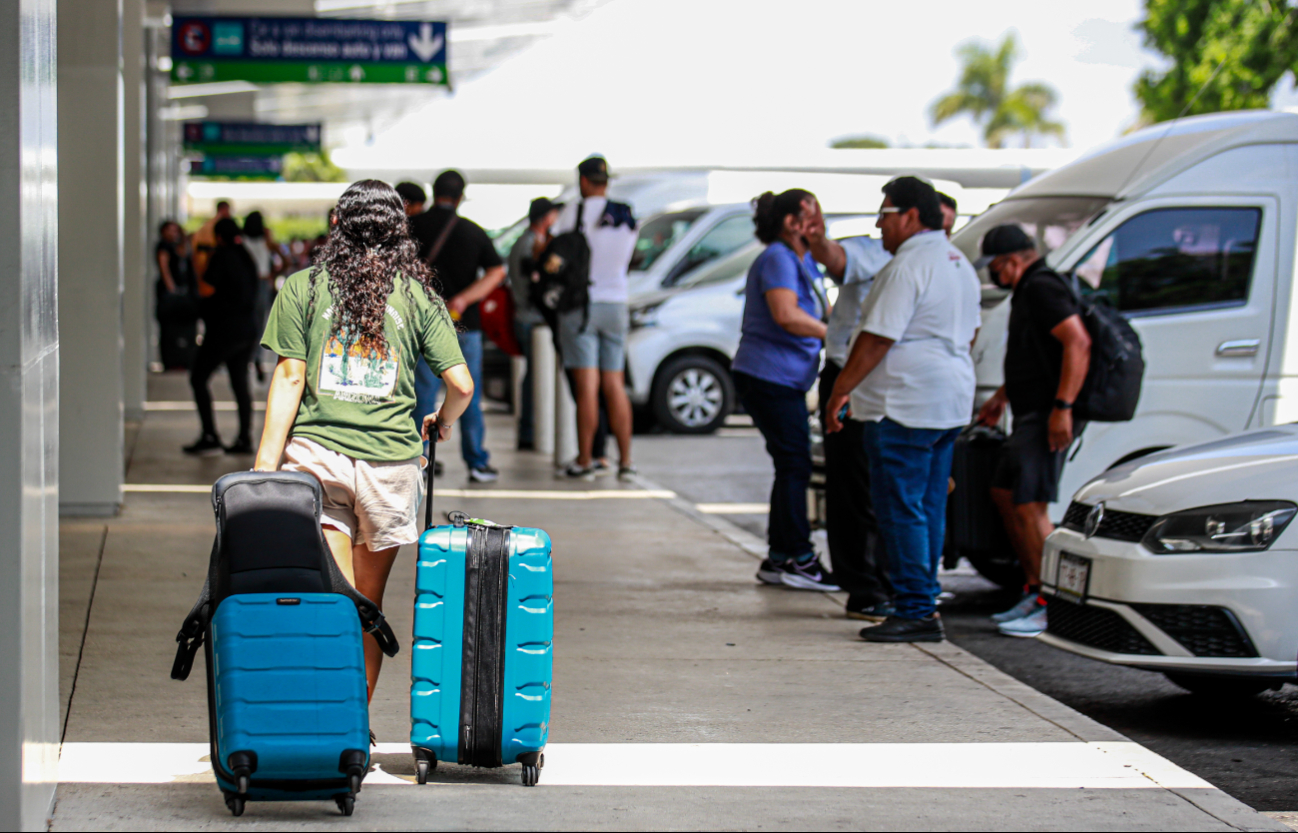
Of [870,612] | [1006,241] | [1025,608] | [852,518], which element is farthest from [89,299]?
[1025,608]

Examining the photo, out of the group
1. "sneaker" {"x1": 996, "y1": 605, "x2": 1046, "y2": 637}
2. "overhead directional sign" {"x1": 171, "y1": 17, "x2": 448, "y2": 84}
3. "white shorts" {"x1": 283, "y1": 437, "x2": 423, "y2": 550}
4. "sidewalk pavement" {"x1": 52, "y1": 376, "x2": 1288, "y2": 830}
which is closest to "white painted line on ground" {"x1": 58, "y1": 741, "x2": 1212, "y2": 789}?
"sidewalk pavement" {"x1": 52, "y1": 376, "x2": 1288, "y2": 830}

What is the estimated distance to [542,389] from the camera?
41.6 feet

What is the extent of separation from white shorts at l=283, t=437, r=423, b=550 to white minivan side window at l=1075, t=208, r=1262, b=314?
4.38m

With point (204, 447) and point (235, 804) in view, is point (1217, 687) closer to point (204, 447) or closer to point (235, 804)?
point (235, 804)

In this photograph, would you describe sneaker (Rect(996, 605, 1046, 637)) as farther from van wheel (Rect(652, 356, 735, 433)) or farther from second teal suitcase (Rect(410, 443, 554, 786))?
van wheel (Rect(652, 356, 735, 433))

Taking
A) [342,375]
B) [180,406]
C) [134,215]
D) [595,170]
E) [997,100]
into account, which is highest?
[997,100]

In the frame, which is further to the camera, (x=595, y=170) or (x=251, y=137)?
(x=251, y=137)

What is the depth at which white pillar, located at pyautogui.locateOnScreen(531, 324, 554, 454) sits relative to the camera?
12.4 metres

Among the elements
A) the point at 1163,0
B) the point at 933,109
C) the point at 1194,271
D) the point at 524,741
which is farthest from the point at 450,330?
the point at 933,109

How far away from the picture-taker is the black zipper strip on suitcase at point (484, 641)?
4.01 m

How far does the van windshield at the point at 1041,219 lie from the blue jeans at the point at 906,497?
1.93 meters

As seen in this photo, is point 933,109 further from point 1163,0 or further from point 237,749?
point 237,749

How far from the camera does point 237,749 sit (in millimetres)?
3719

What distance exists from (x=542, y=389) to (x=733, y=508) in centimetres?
285
